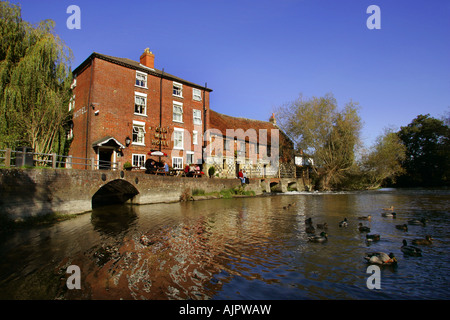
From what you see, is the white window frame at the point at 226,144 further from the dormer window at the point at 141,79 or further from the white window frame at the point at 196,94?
the dormer window at the point at 141,79

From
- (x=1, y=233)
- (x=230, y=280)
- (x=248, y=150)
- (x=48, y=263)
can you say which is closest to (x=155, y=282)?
(x=230, y=280)

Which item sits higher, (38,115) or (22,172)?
(38,115)

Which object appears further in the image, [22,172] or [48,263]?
[22,172]

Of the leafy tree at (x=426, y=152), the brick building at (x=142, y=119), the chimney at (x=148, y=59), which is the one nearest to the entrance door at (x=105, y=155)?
the brick building at (x=142, y=119)

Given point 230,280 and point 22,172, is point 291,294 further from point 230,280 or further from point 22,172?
point 22,172

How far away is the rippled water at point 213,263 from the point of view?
509 cm

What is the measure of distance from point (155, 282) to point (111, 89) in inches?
851

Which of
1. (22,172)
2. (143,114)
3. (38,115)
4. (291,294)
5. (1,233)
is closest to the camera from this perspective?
(291,294)

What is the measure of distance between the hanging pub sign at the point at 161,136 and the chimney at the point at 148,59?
7.16m

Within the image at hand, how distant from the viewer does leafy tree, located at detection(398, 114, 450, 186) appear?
45.7 meters

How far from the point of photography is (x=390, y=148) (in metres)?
40.7

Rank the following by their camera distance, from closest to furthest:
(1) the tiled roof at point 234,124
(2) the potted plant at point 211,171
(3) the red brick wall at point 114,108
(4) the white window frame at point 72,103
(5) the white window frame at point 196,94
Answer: (3) the red brick wall at point 114,108, (4) the white window frame at point 72,103, (2) the potted plant at point 211,171, (5) the white window frame at point 196,94, (1) the tiled roof at point 234,124

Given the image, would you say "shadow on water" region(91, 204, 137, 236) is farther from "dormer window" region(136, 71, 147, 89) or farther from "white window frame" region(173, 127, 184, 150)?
"dormer window" region(136, 71, 147, 89)

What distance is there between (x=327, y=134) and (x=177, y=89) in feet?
75.3
